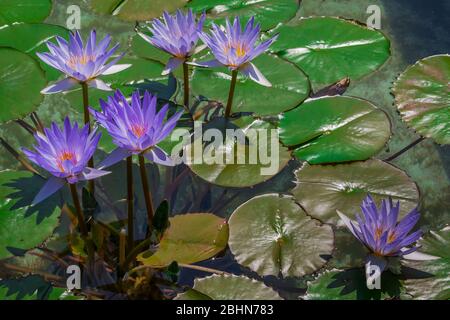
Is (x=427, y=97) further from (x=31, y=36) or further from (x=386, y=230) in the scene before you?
(x=31, y=36)

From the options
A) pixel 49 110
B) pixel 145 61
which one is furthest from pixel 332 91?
pixel 49 110

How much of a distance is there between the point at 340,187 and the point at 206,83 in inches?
32.6

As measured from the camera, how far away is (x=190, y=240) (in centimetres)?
233

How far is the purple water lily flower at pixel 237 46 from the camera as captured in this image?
8.11ft

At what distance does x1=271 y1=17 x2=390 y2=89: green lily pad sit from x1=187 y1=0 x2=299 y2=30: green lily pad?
70 millimetres

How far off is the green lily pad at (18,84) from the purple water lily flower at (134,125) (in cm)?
83

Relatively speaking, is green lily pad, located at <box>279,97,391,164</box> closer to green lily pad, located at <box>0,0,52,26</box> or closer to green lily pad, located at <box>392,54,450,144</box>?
green lily pad, located at <box>392,54,450,144</box>

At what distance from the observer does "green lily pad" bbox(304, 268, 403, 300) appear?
2.16m

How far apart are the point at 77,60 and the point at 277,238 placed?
39.3 inches

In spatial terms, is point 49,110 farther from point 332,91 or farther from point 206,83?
point 332,91

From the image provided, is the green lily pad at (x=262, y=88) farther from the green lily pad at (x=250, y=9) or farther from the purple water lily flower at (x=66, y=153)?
the purple water lily flower at (x=66, y=153)

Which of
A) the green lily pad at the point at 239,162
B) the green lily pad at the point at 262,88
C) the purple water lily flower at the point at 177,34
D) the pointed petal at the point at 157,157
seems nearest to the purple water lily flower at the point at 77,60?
the purple water lily flower at the point at 177,34

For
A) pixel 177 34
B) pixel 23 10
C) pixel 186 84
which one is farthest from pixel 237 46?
pixel 23 10

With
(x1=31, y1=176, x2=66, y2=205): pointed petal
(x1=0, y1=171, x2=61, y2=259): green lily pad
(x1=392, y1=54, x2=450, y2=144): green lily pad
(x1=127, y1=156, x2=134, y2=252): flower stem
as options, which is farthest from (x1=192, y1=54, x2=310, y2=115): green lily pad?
(x1=31, y1=176, x2=66, y2=205): pointed petal
